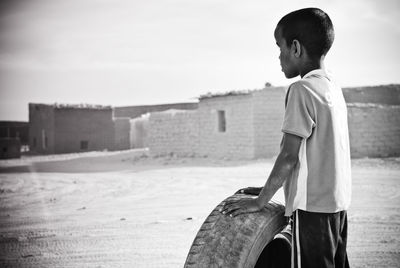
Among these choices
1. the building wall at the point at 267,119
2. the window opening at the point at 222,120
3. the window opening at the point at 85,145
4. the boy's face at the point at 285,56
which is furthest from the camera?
the window opening at the point at 85,145

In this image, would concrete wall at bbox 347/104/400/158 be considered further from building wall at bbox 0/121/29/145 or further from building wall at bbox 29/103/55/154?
building wall at bbox 0/121/29/145

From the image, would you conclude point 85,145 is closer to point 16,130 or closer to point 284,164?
point 16,130

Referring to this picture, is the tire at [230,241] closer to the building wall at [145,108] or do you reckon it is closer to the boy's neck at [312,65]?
the boy's neck at [312,65]

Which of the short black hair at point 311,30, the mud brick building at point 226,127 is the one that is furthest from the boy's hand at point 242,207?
the mud brick building at point 226,127

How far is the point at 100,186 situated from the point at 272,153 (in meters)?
8.21

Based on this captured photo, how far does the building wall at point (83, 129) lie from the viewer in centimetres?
2453

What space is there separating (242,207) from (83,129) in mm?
25205

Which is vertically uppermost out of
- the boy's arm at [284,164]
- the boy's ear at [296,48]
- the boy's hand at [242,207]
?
the boy's ear at [296,48]

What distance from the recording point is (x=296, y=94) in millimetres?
1709

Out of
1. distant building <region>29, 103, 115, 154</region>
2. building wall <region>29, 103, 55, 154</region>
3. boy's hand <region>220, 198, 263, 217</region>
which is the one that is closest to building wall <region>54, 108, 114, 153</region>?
distant building <region>29, 103, 115, 154</region>

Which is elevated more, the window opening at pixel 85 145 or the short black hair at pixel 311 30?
the short black hair at pixel 311 30

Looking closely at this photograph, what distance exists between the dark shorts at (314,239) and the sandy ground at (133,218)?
213 cm

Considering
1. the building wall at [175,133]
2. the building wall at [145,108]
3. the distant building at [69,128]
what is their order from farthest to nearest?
the building wall at [145,108] < the distant building at [69,128] < the building wall at [175,133]

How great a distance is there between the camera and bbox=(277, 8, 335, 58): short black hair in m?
1.81
